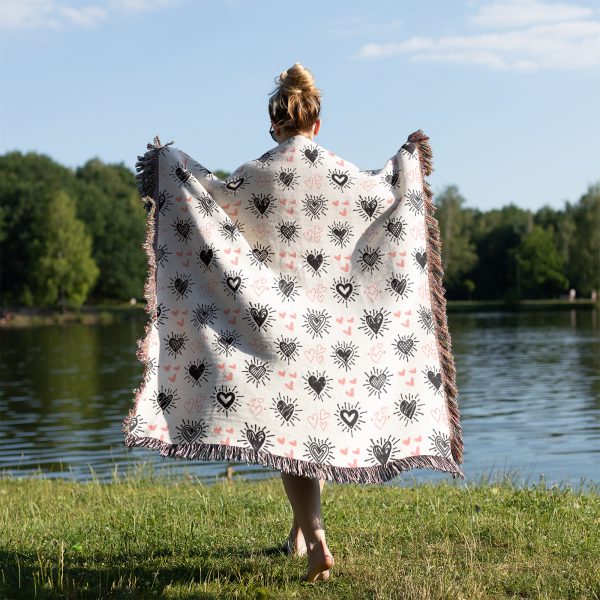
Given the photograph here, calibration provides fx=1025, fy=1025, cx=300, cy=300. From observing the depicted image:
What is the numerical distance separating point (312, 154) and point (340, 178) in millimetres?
182

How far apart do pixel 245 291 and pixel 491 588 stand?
5.66ft

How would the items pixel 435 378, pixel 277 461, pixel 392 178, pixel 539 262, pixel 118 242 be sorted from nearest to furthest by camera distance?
1. pixel 277 461
2. pixel 435 378
3. pixel 392 178
4. pixel 118 242
5. pixel 539 262

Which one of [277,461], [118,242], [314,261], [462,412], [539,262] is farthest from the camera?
[539,262]

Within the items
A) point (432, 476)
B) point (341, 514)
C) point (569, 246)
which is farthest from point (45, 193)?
point (341, 514)

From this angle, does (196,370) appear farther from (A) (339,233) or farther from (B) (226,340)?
(A) (339,233)

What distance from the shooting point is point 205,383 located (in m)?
4.70

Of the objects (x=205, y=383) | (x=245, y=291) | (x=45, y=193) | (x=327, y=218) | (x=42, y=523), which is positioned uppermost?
(x=45, y=193)

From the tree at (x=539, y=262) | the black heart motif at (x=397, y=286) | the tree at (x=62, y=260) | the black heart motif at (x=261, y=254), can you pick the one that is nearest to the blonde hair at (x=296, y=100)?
the black heart motif at (x=261, y=254)

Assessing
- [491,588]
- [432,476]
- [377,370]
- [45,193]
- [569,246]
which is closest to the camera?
[491,588]

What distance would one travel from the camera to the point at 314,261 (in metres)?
4.89

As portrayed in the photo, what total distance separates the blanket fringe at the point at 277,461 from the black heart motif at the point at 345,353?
0.51 metres

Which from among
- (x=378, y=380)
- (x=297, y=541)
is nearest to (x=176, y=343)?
(x=378, y=380)

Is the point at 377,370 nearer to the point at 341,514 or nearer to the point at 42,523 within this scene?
the point at 341,514

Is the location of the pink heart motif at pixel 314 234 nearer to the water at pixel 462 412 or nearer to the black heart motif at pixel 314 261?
the black heart motif at pixel 314 261
